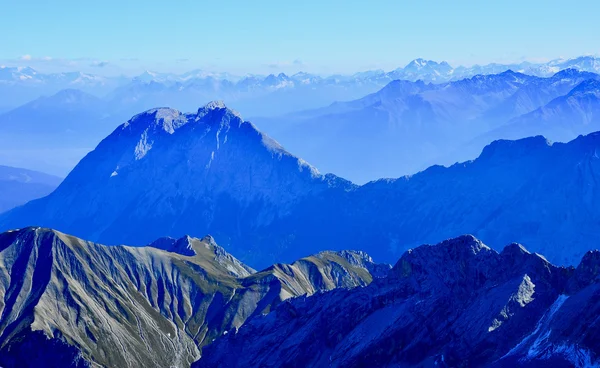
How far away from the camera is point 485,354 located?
6585 inches

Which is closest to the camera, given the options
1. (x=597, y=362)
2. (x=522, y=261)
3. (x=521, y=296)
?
(x=597, y=362)

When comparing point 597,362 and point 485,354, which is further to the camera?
point 485,354

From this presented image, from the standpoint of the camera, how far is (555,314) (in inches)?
6447

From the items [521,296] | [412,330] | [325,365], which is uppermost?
[521,296]

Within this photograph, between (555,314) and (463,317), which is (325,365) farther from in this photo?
(555,314)

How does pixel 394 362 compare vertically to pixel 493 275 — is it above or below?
below

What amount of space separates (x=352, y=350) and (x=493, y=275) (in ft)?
109

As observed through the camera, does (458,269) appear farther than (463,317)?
Yes

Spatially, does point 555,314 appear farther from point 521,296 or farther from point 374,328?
point 374,328

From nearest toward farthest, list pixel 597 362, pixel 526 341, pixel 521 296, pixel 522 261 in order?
pixel 597 362
pixel 526 341
pixel 521 296
pixel 522 261

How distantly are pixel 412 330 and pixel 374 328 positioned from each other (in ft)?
36.7

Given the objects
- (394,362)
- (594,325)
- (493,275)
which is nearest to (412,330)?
(394,362)

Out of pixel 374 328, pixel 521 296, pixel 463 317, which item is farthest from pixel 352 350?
pixel 521 296

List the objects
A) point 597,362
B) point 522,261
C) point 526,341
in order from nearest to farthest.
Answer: point 597,362
point 526,341
point 522,261
